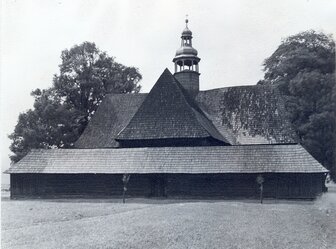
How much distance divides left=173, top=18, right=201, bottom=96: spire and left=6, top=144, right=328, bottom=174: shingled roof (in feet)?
43.0

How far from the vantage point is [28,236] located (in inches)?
525

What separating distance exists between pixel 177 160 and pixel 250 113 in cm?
1174

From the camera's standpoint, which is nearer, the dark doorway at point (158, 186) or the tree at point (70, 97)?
the dark doorway at point (158, 186)

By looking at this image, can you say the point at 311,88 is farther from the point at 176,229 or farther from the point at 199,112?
the point at 176,229

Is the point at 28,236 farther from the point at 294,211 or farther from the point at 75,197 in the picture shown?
the point at 75,197

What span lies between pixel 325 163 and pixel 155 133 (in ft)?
53.8

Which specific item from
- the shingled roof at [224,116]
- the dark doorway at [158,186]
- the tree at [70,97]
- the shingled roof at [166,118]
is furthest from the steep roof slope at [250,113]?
the tree at [70,97]

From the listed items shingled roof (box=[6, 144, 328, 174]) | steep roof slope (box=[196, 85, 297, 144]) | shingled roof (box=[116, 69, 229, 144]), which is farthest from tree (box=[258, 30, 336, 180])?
shingled roof (box=[6, 144, 328, 174])

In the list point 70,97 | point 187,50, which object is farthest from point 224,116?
point 70,97

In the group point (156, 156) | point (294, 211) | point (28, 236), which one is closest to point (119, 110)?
point (156, 156)

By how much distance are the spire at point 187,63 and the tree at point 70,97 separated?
10139 millimetres

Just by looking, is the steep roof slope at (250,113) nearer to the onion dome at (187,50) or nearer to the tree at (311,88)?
the tree at (311,88)

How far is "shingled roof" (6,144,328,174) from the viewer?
2675cm

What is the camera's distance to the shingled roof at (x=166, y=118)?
3153 centimetres
